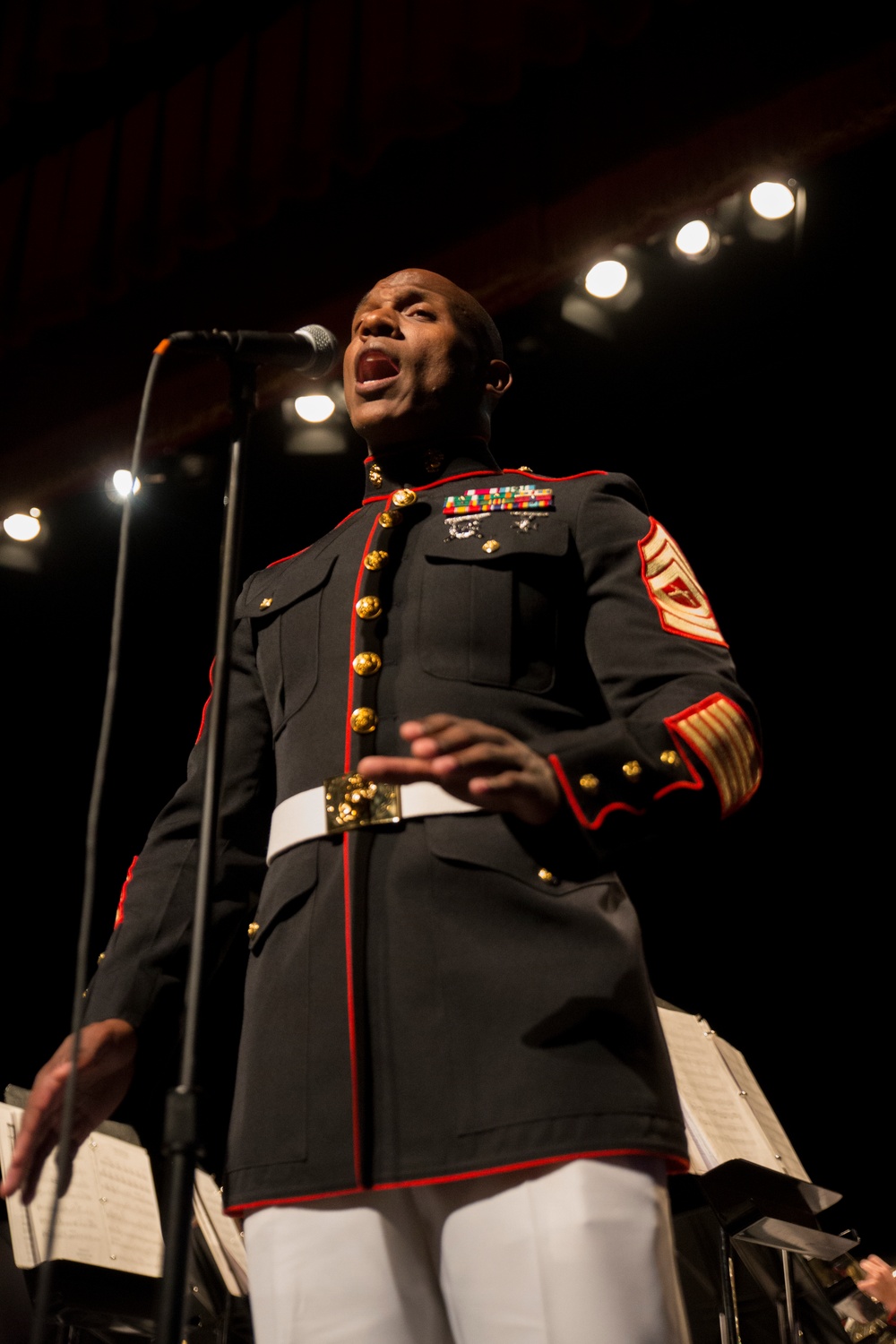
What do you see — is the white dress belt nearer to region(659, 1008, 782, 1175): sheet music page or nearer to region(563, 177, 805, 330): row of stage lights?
region(659, 1008, 782, 1175): sheet music page

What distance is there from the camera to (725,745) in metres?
1.21

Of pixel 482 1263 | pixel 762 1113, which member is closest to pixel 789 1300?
pixel 762 1113

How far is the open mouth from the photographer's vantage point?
179 cm

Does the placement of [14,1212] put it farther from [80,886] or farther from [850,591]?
[850,591]

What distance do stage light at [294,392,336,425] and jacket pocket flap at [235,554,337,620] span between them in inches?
106

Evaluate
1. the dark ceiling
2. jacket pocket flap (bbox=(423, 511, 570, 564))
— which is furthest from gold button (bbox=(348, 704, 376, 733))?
the dark ceiling

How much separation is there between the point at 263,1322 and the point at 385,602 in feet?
2.57

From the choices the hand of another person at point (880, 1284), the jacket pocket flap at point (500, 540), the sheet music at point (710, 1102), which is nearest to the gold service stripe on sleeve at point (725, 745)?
the jacket pocket flap at point (500, 540)

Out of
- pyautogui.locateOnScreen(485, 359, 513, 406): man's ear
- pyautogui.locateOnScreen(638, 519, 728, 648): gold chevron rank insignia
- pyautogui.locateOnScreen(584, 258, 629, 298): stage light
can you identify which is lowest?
pyautogui.locateOnScreen(638, 519, 728, 648): gold chevron rank insignia

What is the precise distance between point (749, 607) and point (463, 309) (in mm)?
2902

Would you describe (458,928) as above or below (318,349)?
below

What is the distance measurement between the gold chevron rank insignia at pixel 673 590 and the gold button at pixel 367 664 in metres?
0.32

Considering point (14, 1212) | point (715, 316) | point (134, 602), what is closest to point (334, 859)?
point (14, 1212)

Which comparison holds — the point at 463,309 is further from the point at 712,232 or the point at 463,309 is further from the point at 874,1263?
the point at 874,1263
